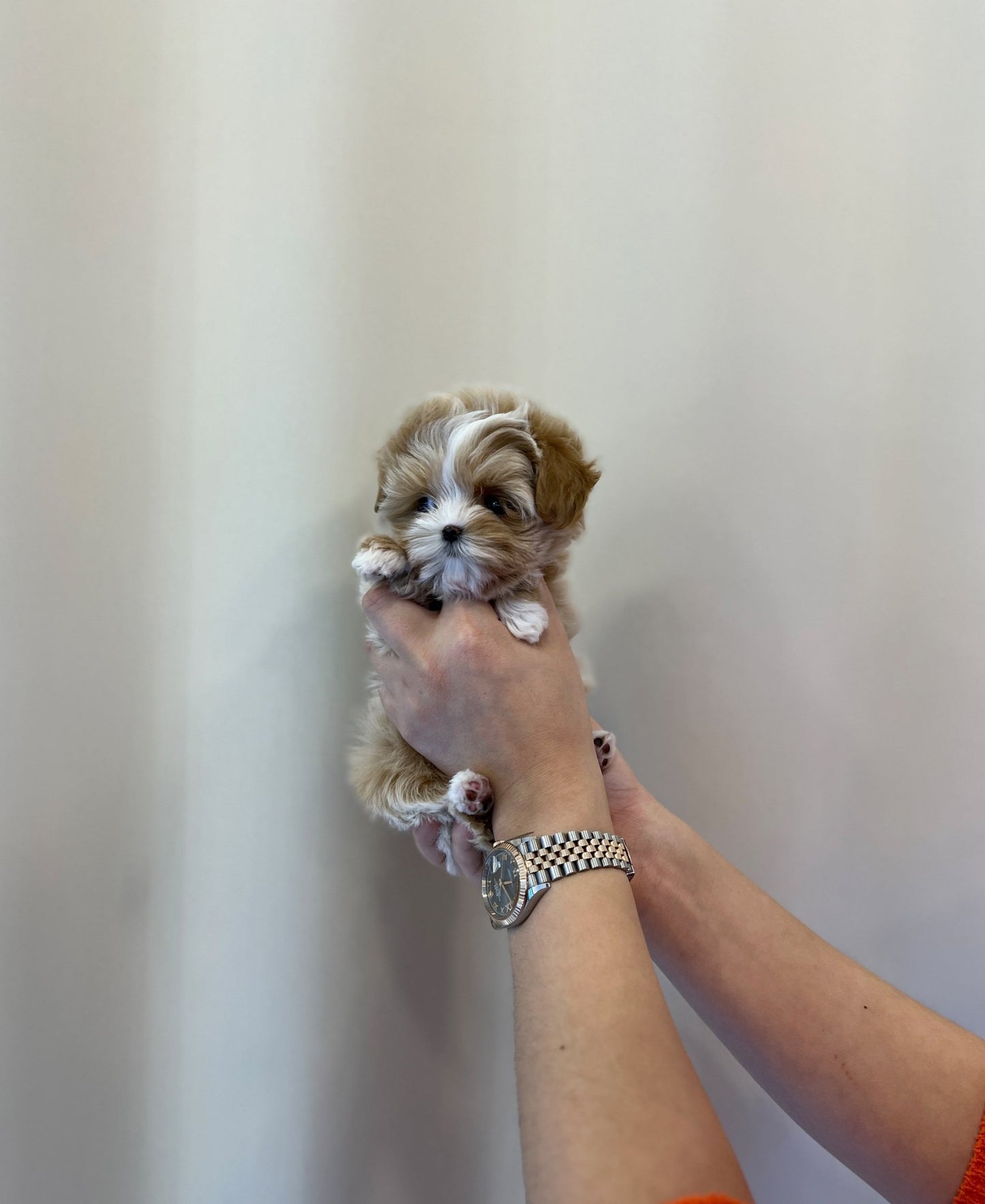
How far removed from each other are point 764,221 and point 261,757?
1649 millimetres

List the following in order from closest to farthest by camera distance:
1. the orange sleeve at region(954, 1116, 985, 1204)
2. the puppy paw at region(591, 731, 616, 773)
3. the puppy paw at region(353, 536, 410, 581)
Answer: the orange sleeve at region(954, 1116, 985, 1204) → the puppy paw at region(353, 536, 410, 581) → the puppy paw at region(591, 731, 616, 773)

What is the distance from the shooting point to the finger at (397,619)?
1211 mm

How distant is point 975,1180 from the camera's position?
3.13 feet

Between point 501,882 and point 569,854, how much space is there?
0.12 meters

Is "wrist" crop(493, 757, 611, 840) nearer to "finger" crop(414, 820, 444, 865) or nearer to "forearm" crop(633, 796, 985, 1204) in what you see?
"finger" crop(414, 820, 444, 865)

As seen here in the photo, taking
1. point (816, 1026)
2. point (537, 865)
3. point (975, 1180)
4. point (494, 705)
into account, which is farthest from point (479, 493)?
point (975, 1180)

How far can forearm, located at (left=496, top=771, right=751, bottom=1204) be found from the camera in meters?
0.69

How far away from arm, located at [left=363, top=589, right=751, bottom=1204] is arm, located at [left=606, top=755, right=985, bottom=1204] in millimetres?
347

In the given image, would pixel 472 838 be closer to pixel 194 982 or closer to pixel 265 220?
pixel 194 982

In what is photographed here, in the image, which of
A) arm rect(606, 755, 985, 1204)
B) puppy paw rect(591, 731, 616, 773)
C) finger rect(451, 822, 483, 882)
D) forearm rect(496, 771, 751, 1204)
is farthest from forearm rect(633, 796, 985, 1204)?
forearm rect(496, 771, 751, 1204)

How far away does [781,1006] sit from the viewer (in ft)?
3.81

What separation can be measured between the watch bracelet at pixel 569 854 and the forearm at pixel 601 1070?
20 millimetres

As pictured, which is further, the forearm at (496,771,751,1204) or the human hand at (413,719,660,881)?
the human hand at (413,719,660,881)

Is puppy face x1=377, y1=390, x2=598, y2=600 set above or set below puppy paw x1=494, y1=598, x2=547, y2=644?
above
